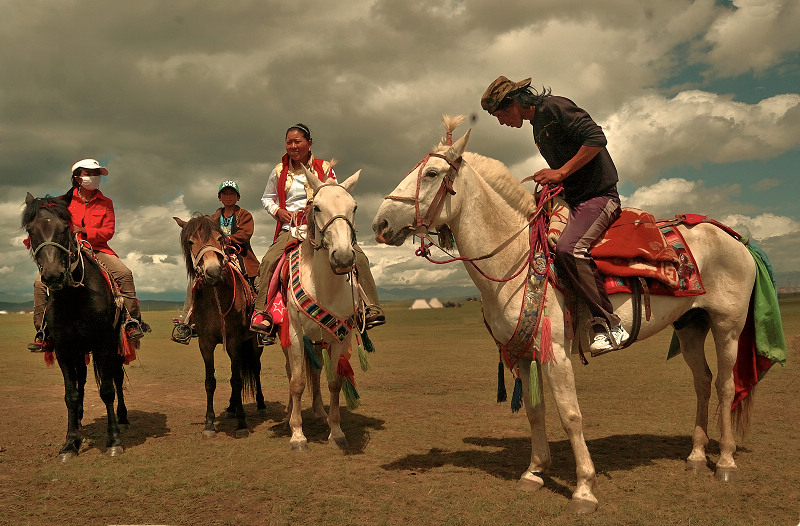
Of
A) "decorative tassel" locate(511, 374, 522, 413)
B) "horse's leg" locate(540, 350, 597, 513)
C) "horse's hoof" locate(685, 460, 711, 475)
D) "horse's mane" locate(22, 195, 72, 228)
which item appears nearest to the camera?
"horse's leg" locate(540, 350, 597, 513)

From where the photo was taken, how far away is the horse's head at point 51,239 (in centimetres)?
572

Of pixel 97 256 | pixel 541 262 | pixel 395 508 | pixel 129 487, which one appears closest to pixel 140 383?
pixel 97 256

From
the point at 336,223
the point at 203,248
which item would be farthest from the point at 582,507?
the point at 203,248

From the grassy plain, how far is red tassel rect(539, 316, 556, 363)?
50.4 inches

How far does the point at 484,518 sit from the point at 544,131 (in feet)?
11.3

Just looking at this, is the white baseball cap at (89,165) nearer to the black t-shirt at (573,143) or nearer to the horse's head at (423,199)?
the horse's head at (423,199)

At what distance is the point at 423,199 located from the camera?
4695 mm

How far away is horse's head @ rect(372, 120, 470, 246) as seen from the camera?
4645 mm

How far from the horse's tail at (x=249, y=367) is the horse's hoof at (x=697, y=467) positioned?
613 centimetres

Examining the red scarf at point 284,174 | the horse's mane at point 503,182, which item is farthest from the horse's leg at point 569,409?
the red scarf at point 284,174

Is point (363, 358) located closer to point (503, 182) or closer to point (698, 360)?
point (503, 182)

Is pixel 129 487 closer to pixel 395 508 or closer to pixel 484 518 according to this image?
pixel 395 508

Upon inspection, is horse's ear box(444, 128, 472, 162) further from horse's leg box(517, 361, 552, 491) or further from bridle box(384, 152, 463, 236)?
horse's leg box(517, 361, 552, 491)

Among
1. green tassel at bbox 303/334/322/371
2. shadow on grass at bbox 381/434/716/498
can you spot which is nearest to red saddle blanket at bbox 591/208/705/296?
shadow on grass at bbox 381/434/716/498
